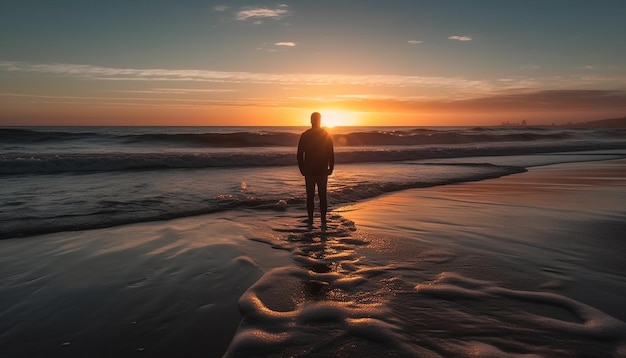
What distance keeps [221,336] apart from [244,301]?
2.34 feet

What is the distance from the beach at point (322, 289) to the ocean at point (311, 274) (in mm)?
21

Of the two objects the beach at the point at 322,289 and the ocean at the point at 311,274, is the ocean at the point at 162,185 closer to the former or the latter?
the ocean at the point at 311,274

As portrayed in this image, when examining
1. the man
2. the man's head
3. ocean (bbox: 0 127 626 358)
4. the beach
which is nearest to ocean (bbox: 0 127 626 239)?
ocean (bbox: 0 127 626 358)

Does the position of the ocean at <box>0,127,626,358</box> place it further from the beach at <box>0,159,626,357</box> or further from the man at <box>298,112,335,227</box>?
the man at <box>298,112,335,227</box>

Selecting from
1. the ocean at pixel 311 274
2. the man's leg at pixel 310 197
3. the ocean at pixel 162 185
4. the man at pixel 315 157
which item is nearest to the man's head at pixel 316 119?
the man at pixel 315 157

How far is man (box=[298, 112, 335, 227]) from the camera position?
7.95 meters

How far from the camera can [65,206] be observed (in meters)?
9.43

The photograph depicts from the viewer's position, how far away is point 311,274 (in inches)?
199

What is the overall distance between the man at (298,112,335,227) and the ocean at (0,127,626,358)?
702 mm

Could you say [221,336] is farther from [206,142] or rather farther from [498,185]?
[206,142]

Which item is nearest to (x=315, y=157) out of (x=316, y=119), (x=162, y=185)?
(x=316, y=119)

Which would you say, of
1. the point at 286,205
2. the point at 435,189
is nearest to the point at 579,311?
the point at 286,205

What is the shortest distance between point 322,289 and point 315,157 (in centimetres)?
388

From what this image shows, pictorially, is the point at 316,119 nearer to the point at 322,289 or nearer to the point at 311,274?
the point at 311,274
